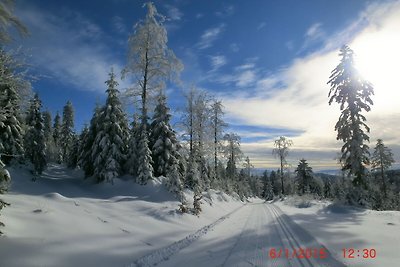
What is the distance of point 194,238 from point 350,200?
17.7 metres

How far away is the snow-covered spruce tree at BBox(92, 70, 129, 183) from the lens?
25.4 m

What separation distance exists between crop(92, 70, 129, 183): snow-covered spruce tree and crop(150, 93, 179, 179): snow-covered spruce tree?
108 inches

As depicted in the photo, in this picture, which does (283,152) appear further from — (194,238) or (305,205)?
(194,238)

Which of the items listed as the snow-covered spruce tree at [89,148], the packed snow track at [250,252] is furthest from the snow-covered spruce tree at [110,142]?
the packed snow track at [250,252]

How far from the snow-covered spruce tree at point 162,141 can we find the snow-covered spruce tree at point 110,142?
2.74 metres

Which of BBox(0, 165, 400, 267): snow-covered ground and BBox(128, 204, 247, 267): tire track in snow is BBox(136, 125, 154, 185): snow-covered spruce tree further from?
BBox(128, 204, 247, 267): tire track in snow

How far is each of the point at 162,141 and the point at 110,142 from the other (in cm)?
431

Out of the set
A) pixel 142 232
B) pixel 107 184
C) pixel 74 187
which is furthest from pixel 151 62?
pixel 142 232

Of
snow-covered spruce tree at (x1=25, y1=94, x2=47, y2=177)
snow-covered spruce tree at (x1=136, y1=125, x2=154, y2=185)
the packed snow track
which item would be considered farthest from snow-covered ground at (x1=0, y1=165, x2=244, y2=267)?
snow-covered spruce tree at (x1=25, y1=94, x2=47, y2=177)

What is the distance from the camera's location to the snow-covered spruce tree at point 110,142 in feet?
83.3

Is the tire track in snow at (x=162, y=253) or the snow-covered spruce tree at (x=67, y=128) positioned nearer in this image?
the tire track in snow at (x=162, y=253)

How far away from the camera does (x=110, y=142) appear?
87.9ft

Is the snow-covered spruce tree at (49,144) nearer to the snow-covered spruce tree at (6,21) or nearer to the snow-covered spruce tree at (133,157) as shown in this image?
the snow-covered spruce tree at (133,157)

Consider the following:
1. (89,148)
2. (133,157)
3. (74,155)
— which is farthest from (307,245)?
(74,155)
